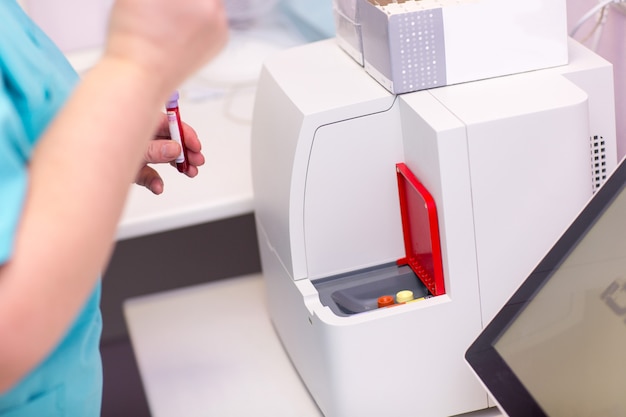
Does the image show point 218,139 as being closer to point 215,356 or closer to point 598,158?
point 215,356

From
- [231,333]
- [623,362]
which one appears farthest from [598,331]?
[231,333]

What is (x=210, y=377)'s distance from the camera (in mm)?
1052

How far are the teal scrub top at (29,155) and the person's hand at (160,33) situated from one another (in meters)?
0.08

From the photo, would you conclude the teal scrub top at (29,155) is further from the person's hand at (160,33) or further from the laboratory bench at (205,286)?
the laboratory bench at (205,286)

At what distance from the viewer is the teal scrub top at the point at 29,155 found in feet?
1.65

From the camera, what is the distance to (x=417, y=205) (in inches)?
35.1

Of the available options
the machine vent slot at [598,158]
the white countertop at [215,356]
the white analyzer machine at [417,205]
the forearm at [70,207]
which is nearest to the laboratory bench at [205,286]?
the white countertop at [215,356]

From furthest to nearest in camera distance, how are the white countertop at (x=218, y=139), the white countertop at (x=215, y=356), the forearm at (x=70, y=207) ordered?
the white countertop at (x=218, y=139) < the white countertop at (x=215, y=356) < the forearm at (x=70, y=207)

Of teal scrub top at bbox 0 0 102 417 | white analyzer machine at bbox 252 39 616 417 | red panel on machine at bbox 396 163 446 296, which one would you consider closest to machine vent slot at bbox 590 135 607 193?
white analyzer machine at bbox 252 39 616 417

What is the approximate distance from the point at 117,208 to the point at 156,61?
0.09 metres

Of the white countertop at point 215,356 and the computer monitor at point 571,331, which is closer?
the computer monitor at point 571,331

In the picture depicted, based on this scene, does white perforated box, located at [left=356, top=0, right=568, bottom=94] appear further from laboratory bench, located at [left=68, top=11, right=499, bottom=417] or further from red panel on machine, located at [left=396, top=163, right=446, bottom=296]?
laboratory bench, located at [left=68, top=11, right=499, bottom=417]

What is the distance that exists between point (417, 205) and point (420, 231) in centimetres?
3

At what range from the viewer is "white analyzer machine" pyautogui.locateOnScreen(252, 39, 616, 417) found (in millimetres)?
833
